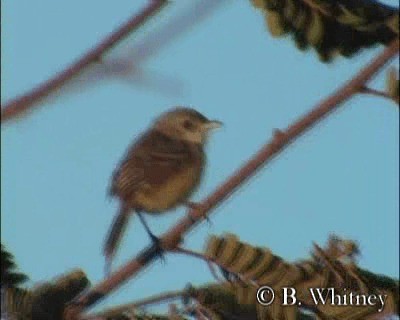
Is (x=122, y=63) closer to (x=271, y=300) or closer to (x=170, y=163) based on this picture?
(x=271, y=300)

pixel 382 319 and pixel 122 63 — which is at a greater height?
pixel 122 63

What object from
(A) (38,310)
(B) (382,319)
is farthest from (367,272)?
(A) (38,310)

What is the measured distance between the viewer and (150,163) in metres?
3.29

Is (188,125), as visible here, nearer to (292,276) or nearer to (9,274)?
(292,276)

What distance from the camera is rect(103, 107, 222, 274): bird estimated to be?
2.95m

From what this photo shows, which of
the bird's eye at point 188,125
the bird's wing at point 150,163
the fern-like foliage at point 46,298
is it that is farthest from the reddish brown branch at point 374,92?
the bird's eye at point 188,125

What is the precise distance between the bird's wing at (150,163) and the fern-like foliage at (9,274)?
1166 millimetres

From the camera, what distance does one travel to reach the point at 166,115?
14.3 feet

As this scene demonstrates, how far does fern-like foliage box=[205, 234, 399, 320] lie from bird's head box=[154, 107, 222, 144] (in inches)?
60.2

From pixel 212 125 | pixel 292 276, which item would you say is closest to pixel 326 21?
pixel 292 276

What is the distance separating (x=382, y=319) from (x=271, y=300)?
268mm

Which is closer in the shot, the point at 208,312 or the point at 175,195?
the point at 208,312

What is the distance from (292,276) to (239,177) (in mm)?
573

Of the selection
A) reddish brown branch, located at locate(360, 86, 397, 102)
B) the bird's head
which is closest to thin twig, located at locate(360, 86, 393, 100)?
reddish brown branch, located at locate(360, 86, 397, 102)
